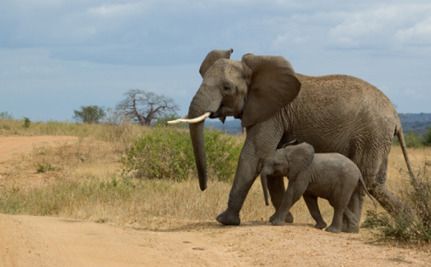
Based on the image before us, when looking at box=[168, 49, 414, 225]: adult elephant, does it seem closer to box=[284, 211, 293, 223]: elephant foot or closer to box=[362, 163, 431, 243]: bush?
box=[284, 211, 293, 223]: elephant foot

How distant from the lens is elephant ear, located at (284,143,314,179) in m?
8.04

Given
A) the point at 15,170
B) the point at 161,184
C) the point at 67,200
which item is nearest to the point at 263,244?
the point at 67,200

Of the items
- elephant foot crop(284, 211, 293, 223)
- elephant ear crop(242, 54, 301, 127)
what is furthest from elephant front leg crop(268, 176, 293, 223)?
elephant ear crop(242, 54, 301, 127)

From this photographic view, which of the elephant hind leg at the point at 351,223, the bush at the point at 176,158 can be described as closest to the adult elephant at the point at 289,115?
the elephant hind leg at the point at 351,223

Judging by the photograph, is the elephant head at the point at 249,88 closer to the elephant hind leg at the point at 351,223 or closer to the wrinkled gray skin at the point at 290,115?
the wrinkled gray skin at the point at 290,115

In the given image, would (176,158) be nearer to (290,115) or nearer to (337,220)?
(290,115)

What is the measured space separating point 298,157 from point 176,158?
6.56 m

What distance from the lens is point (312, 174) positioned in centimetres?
812

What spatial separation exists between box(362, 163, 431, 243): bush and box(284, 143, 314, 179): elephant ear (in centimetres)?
122

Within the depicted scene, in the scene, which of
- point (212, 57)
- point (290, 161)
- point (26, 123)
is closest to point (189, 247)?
point (290, 161)

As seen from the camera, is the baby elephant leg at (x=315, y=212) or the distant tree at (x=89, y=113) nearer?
the baby elephant leg at (x=315, y=212)

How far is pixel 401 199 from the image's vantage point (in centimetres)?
873

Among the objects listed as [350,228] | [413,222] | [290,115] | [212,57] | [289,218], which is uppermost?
[212,57]

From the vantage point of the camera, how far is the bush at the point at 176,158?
14216 millimetres
